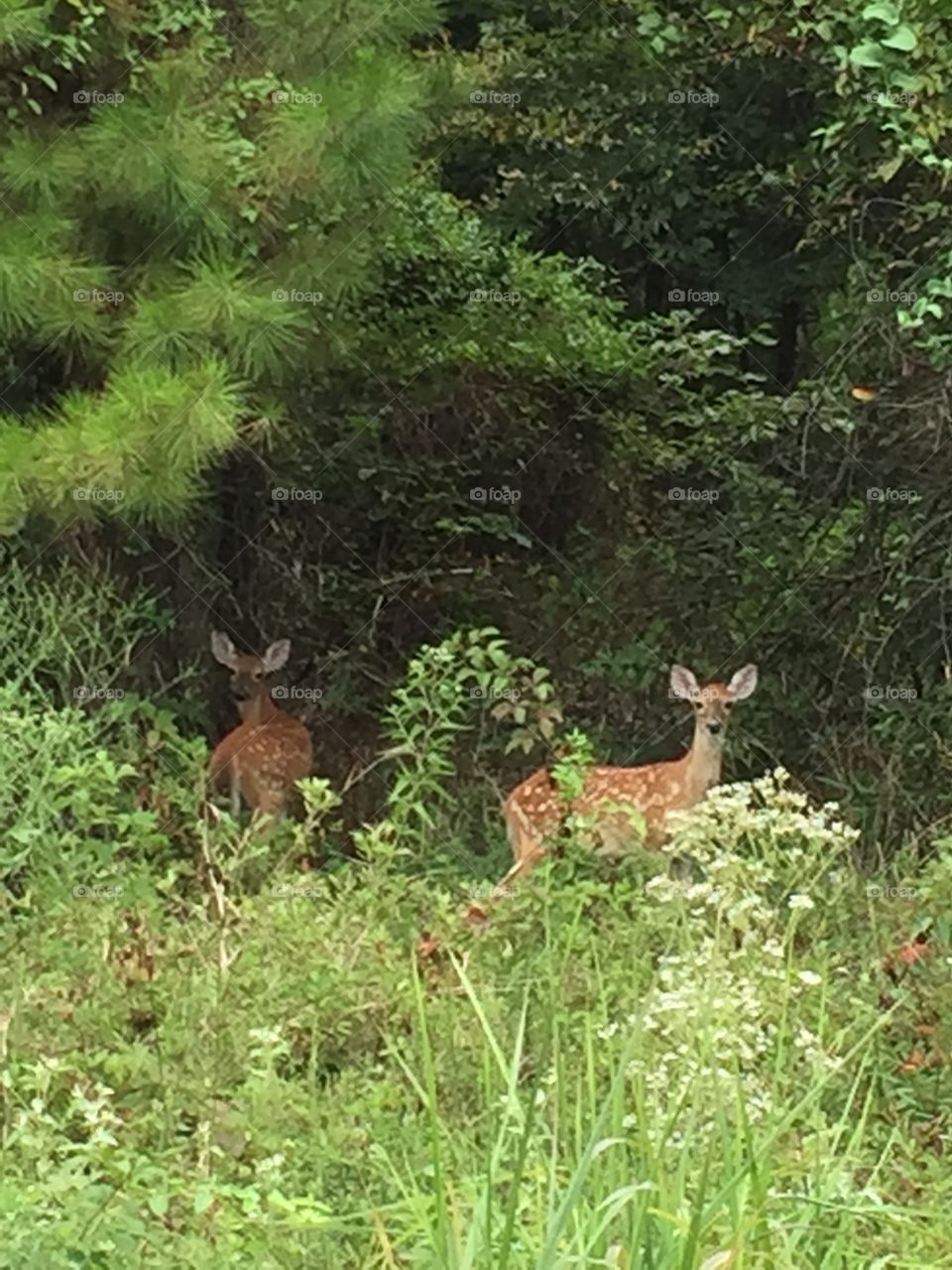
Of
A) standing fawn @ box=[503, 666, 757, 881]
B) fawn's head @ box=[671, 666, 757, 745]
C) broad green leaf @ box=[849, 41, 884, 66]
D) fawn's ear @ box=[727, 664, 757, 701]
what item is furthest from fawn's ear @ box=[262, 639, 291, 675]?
broad green leaf @ box=[849, 41, 884, 66]

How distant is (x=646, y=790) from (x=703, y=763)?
10.7 inches

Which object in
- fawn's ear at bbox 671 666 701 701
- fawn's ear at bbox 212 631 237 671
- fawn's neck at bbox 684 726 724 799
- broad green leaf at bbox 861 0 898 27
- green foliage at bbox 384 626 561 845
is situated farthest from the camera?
fawn's ear at bbox 212 631 237 671

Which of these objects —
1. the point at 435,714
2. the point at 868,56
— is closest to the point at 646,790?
the point at 435,714

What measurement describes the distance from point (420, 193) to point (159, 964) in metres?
4.80

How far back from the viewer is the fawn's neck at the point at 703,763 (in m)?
6.98

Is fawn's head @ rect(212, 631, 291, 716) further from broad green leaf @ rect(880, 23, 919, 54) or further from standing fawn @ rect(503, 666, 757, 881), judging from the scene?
broad green leaf @ rect(880, 23, 919, 54)

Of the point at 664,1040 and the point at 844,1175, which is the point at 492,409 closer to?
the point at 664,1040

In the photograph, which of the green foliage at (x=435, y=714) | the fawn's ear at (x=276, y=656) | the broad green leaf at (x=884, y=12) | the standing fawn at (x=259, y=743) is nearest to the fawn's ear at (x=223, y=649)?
the standing fawn at (x=259, y=743)

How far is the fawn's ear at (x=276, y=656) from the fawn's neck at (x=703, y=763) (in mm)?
1713

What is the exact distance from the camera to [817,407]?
780 centimetres

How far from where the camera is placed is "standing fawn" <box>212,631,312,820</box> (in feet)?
24.7

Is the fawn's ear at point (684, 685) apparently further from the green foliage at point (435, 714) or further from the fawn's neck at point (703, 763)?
Answer: the green foliage at point (435, 714)

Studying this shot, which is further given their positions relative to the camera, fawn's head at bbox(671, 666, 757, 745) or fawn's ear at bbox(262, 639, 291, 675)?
fawn's ear at bbox(262, 639, 291, 675)

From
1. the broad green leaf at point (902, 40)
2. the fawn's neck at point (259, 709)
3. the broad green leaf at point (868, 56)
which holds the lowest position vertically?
the fawn's neck at point (259, 709)
